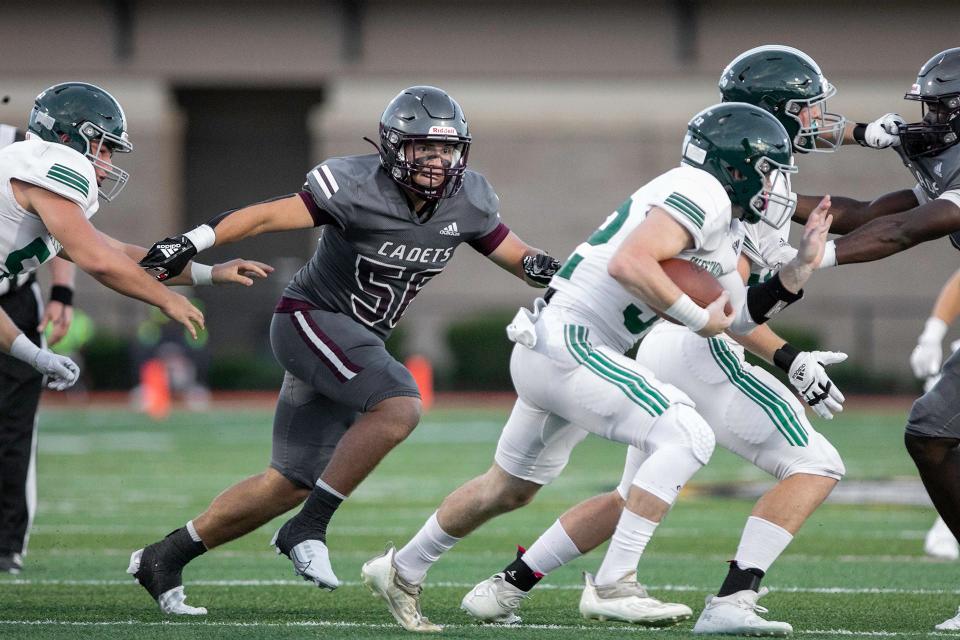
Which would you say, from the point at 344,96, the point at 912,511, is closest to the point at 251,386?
the point at 344,96

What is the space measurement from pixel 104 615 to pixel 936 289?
60.5ft

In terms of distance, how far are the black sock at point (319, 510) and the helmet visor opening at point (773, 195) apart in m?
1.70

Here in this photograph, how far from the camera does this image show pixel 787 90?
16.4 feet

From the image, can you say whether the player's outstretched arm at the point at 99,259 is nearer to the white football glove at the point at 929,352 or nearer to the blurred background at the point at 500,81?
the white football glove at the point at 929,352

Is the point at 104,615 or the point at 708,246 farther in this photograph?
the point at 104,615

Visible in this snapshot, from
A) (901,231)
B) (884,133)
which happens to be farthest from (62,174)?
(884,133)

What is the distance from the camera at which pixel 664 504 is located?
4316 mm

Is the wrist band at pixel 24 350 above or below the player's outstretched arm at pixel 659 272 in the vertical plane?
below

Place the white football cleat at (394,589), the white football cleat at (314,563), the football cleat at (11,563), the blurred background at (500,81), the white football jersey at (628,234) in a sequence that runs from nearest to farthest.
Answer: the white football jersey at (628,234) < the white football cleat at (314,563) < the white football cleat at (394,589) < the football cleat at (11,563) < the blurred background at (500,81)

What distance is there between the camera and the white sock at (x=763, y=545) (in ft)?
14.8

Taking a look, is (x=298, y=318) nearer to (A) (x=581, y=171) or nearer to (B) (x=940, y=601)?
(B) (x=940, y=601)

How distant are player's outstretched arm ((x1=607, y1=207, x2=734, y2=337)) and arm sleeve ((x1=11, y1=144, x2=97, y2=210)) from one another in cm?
186

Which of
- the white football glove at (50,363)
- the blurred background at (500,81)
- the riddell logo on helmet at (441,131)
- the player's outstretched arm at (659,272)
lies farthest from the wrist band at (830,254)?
the blurred background at (500,81)

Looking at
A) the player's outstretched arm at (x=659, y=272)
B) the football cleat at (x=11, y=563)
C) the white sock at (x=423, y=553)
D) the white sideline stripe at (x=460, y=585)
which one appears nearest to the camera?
the player's outstretched arm at (x=659, y=272)
